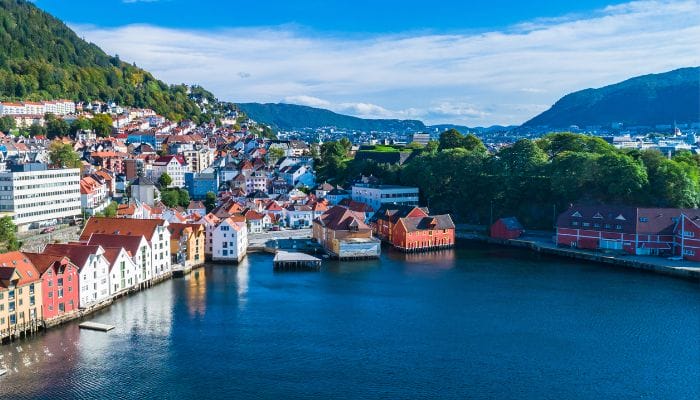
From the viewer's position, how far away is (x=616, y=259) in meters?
29.7

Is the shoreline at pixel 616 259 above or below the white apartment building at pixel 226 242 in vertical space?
below

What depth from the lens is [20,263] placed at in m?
18.8

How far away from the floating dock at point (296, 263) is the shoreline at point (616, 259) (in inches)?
472

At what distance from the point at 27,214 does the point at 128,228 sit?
353 inches

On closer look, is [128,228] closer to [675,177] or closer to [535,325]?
[535,325]

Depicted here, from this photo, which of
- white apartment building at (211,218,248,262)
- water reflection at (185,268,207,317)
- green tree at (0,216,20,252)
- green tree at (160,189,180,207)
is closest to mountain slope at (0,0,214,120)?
green tree at (160,189,180,207)

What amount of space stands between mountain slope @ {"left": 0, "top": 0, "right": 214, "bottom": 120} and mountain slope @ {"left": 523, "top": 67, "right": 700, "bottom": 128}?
8444 centimetres

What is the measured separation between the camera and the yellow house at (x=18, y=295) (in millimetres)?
17812

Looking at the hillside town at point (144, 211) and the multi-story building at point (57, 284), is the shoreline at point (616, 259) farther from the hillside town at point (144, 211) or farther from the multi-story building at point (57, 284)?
the multi-story building at point (57, 284)

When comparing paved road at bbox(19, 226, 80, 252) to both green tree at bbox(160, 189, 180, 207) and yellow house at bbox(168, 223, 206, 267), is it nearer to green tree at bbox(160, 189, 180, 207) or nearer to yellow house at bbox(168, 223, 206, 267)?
yellow house at bbox(168, 223, 206, 267)

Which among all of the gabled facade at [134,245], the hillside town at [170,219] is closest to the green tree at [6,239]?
the hillside town at [170,219]

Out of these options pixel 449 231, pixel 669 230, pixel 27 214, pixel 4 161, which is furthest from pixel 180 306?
pixel 4 161

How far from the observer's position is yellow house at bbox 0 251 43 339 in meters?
17.8

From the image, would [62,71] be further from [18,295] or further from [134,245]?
[18,295]
